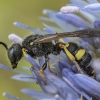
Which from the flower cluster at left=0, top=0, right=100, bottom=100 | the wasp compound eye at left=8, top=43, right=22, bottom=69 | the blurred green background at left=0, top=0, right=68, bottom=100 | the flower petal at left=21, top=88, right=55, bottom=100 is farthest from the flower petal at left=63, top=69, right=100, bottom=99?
the blurred green background at left=0, top=0, right=68, bottom=100

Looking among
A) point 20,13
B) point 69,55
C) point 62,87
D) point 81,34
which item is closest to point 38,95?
point 62,87

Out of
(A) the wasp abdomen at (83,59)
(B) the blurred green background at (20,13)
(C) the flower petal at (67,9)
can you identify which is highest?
(B) the blurred green background at (20,13)

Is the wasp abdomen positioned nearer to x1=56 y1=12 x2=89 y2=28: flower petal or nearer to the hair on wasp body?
the hair on wasp body

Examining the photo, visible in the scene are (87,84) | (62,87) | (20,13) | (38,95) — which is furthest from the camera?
(20,13)

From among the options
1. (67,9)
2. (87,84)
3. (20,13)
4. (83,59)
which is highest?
(20,13)

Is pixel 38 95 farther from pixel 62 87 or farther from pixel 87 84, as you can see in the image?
pixel 87 84

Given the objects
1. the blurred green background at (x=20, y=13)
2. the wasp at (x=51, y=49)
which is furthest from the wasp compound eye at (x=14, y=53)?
the blurred green background at (x=20, y=13)

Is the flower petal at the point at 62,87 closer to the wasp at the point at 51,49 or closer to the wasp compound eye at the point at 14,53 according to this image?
the wasp at the point at 51,49

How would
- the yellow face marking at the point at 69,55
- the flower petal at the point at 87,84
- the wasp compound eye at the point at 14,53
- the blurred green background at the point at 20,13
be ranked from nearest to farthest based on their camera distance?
1. the flower petal at the point at 87,84
2. the yellow face marking at the point at 69,55
3. the wasp compound eye at the point at 14,53
4. the blurred green background at the point at 20,13
